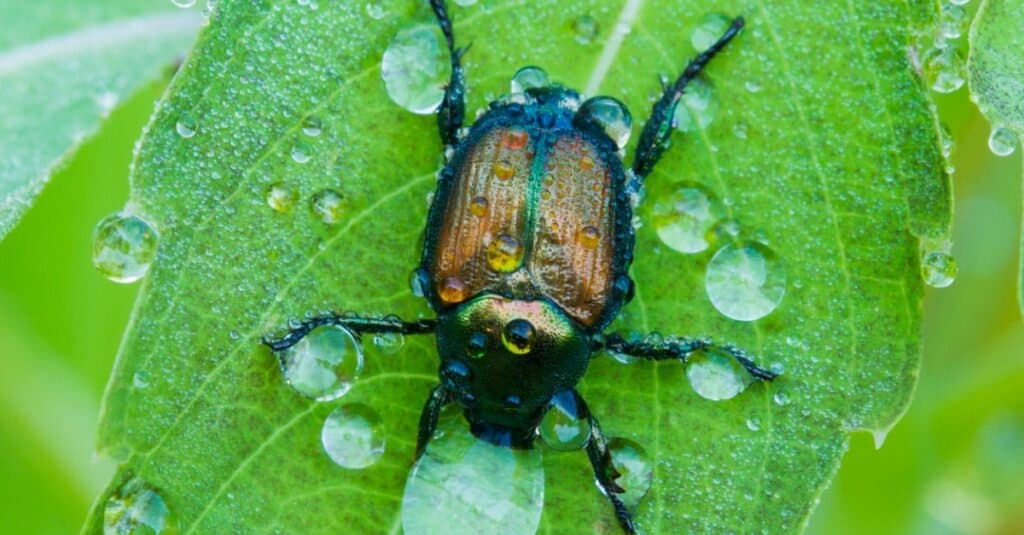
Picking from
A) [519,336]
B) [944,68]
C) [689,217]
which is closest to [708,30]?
[689,217]

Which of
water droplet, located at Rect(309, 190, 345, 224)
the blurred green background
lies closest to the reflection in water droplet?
water droplet, located at Rect(309, 190, 345, 224)

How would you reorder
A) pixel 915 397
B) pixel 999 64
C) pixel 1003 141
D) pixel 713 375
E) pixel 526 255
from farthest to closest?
pixel 915 397 < pixel 526 255 < pixel 713 375 < pixel 1003 141 < pixel 999 64

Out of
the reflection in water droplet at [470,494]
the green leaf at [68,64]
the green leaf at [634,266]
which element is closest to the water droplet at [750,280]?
the green leaf at [634,266]

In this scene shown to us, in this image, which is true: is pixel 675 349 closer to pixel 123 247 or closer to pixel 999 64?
pixel 999 64

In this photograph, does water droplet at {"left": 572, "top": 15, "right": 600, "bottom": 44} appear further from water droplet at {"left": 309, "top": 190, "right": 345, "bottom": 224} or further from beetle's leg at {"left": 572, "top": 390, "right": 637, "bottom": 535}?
beetle's leg at {"left": 572, "top": 390, "right": 637, "bottom": 535}

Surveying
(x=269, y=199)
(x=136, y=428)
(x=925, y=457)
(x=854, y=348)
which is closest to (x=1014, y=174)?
(x=925, y=457)
